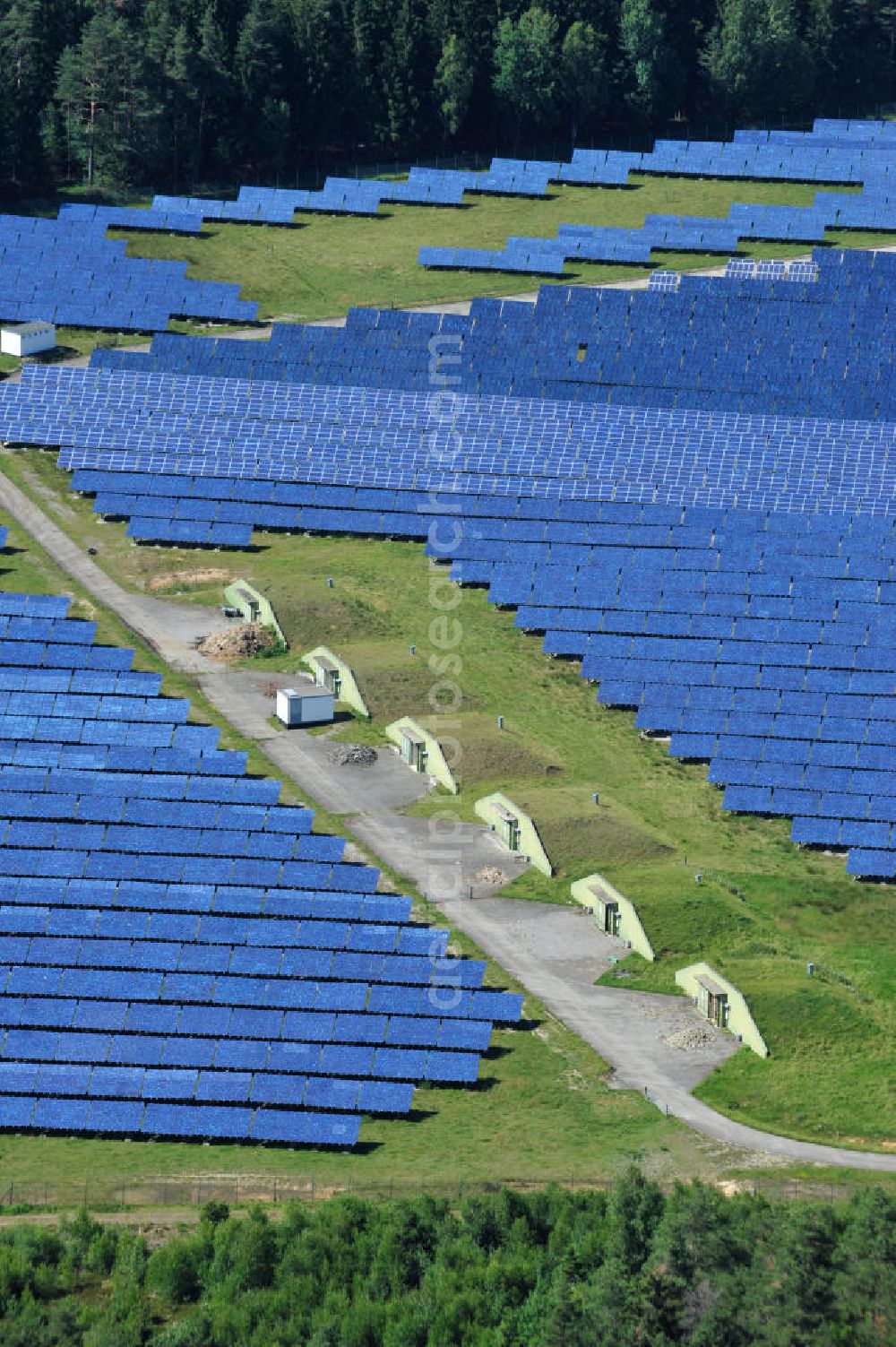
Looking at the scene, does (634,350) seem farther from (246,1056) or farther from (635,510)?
(246,1056)

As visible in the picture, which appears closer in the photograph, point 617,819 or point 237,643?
point 617,819

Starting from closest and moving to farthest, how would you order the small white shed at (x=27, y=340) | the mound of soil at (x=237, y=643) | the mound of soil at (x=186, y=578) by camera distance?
1. the mound of soil at (x=237, y=643)
2. the mound of soil at (x=186, y=578)
3. the small white shed at (x=27, y=340)

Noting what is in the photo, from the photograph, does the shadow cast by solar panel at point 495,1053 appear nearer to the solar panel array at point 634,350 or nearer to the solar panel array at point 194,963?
the solar panel array at point 194,963

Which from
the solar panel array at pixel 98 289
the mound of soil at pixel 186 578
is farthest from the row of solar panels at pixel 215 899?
the solar panel array at pixel 98 289

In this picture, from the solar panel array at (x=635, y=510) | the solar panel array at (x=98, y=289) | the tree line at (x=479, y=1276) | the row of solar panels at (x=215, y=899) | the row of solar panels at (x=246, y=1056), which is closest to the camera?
the tree line at (x=479, y=1276)

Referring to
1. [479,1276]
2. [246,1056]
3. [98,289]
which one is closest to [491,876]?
[246,1056]

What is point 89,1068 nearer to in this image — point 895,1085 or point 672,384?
point 895,1085

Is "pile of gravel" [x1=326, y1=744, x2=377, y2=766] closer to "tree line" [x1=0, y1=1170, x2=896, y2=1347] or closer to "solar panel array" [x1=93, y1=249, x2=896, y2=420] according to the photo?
"tree line" [x1=0, y1=1170, x2=896, y2=1347]
